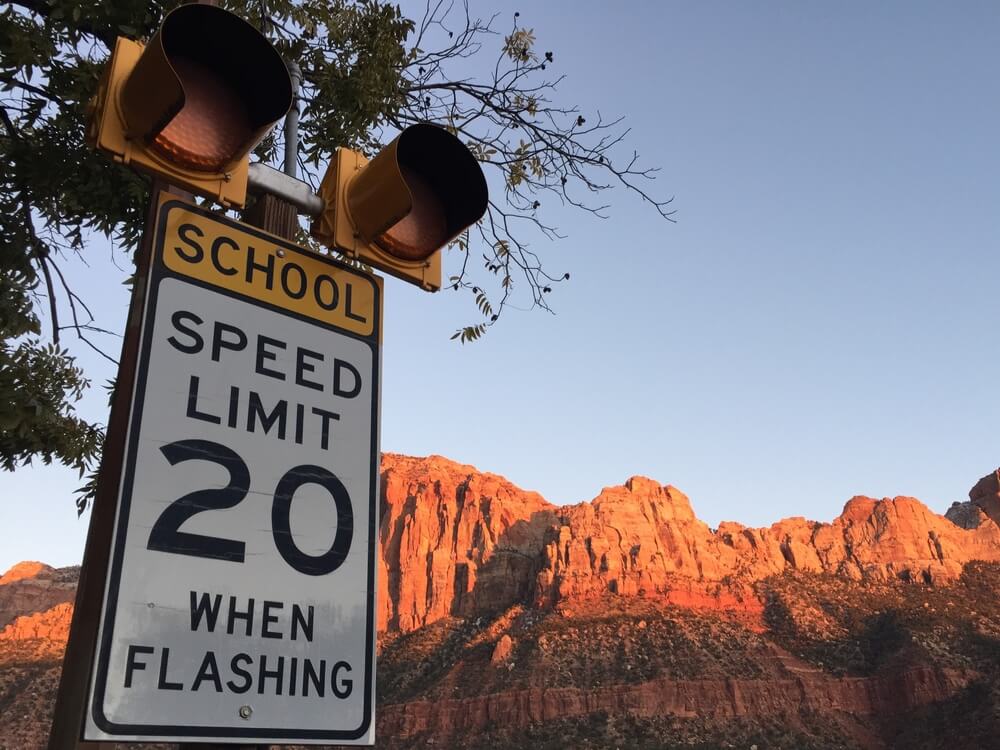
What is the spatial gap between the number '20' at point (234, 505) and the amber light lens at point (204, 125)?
71 centimetres

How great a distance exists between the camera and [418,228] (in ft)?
8.33

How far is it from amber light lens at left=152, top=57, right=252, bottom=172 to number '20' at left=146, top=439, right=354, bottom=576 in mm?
710

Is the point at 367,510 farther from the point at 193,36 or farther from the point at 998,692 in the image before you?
the point at 998,692

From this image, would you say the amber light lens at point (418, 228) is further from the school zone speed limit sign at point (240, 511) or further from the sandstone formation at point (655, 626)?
the sandstone formation at point (655, 626)

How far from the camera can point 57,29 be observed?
537 cm

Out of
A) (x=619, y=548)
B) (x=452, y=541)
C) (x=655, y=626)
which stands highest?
(x=452, y=541)

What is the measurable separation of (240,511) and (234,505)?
0.02 m

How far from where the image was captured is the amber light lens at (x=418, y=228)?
98.1 inches

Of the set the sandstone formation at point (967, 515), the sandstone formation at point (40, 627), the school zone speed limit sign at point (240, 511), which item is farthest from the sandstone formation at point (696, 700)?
the school zone speed limit sign at point (240, 511)

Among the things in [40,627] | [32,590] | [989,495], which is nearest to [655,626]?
[40,627]

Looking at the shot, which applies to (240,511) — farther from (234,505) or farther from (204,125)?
(204,125)

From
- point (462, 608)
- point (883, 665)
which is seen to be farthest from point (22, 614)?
point (883, 665)

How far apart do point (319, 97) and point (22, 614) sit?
107850 mm

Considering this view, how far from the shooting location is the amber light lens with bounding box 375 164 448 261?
98.1 inches
